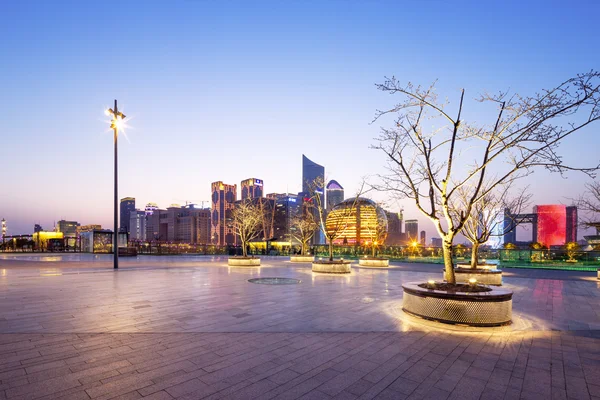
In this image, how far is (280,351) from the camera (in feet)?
19.4

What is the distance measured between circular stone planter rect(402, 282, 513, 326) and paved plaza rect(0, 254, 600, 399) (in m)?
0.26

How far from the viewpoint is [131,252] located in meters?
36.3

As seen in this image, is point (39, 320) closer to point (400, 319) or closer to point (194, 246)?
point (400, 319)

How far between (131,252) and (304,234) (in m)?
20.7

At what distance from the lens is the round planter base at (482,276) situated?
51.4 feet

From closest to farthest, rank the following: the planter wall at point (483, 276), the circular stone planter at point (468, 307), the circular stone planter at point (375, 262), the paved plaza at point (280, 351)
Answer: the paved plaza at point (280, 351)
the circular stone planter at point (468, 307)
the planter wall at point (483, 276)
the circular stone planter at point (375, 262)

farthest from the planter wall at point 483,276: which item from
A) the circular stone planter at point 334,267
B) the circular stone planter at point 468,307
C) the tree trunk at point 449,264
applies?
the circular stone planter at point 468,307

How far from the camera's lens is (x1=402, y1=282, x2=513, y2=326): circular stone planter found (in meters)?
7.62

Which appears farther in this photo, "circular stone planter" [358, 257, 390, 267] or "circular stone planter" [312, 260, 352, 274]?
"circular stone planter" [358, 257, 390, 267]

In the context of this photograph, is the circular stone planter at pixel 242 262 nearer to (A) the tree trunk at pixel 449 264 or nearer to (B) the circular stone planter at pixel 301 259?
(B) the circular stone planter at pixel 301 259

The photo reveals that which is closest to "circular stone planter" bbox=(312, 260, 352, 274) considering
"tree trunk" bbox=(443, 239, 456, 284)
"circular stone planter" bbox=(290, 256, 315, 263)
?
"circular stone planter" bbox=(290, 256, 315, 263)

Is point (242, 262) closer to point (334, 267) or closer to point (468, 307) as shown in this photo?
point (334, 267)

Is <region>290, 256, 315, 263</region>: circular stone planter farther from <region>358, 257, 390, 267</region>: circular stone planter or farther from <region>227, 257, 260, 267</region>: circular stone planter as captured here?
<region>227, 257, 260, 267</region>: circular stone planter

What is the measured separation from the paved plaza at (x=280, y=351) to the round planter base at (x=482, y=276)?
16.3 feet
